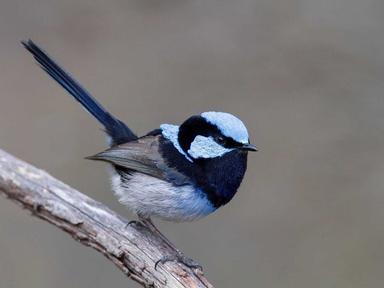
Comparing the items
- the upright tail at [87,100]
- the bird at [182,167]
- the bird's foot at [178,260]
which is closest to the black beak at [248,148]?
the bird at [182,167]

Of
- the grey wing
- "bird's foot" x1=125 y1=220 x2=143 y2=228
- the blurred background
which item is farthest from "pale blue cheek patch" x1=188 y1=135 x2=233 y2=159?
the blurred background

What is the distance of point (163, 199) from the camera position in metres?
3.77

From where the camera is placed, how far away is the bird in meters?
3.70

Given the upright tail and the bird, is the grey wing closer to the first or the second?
the bird

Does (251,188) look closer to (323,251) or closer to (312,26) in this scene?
(323,251)

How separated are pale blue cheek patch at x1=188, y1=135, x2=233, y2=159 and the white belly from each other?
156 mm

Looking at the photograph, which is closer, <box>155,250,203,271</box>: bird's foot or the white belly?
<box>155,250,203,271</box>: bird's foot

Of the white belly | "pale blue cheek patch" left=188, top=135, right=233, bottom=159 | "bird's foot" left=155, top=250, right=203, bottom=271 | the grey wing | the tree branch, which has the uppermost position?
"pale blue cheek patch" left=188, top=135, right=233, bottom=159

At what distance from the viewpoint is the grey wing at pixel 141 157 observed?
3844 mm

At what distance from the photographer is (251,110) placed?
7129 millimetres

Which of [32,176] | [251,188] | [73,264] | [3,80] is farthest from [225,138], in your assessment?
[3,80]

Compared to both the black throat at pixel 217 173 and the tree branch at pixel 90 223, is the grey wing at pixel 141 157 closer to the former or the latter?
the black throat at pixel 217 173

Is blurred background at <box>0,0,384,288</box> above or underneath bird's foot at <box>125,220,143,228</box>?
above

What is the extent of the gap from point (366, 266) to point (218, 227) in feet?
3.53
